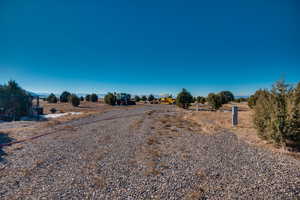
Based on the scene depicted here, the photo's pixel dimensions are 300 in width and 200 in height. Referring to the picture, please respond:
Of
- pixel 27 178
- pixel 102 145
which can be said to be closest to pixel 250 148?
pixel 102 145

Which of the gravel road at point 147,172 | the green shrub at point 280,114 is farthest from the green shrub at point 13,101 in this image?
the green shrub at point 280,114

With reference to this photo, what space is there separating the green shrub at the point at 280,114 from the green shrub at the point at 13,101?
2229cm

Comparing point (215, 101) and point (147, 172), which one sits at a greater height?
point (215, 101)

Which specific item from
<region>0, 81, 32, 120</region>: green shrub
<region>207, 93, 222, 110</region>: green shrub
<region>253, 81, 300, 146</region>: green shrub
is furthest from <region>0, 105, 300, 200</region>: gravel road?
<region>207, 93, 222, 110</region>: green shrub

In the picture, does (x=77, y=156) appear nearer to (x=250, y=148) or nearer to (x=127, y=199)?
(x=127, y=199)

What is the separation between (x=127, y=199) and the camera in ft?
9.43

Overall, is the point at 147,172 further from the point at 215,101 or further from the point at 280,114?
the point at 215,101

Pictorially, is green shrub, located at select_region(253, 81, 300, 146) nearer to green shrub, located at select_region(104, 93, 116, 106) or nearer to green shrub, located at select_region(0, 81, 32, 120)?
green shrub, located at select_region(0, 81, 32, 120)

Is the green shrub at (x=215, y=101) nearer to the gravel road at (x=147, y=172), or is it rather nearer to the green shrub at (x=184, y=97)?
the green shrub at (x=184, y=97)

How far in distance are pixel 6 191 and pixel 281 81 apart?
358 inches

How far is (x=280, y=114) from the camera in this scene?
5.30 metres

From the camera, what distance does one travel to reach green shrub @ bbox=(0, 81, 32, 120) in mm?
16297

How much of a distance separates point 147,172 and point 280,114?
5.26 metres

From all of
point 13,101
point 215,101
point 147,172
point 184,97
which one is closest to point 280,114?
point 147,172
